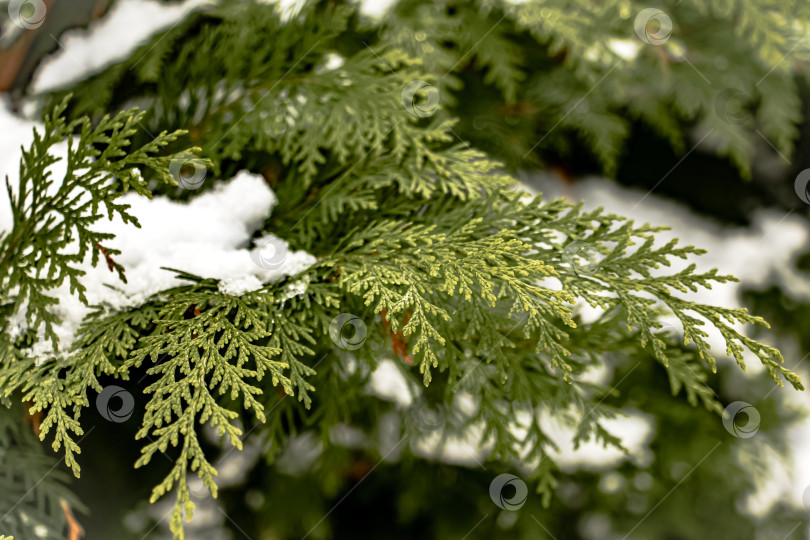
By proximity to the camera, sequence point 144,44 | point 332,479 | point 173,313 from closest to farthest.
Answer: point 173,313 < point 144,44 < point 332,479

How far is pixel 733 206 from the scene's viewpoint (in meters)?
2.64

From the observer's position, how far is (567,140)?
2316 mm

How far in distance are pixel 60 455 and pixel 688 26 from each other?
7.73ft

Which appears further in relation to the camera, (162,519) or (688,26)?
(688,26)

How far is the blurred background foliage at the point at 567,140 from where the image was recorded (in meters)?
1.43

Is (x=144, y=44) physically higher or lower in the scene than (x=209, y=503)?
higher

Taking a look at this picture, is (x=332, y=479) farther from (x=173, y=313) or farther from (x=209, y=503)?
(x=173, y=313)

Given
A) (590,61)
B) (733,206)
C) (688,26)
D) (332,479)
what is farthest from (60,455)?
(733,206)

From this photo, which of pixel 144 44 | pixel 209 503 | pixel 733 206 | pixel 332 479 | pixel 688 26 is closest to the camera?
pixel 144 44

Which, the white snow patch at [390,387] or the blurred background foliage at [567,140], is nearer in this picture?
the blurred background foliage at [567,140]

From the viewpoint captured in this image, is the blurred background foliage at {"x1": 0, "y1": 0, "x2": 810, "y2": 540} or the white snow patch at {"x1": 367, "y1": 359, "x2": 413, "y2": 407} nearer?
the blurred background foliage at {"x1": 0, "y1": 0, "x2": 810, "y2": 540}

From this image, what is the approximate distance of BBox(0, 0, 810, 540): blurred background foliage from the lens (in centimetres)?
143

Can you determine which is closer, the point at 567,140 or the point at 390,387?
the point at 390,387

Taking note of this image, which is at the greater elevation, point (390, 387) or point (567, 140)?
point (567, 140)
